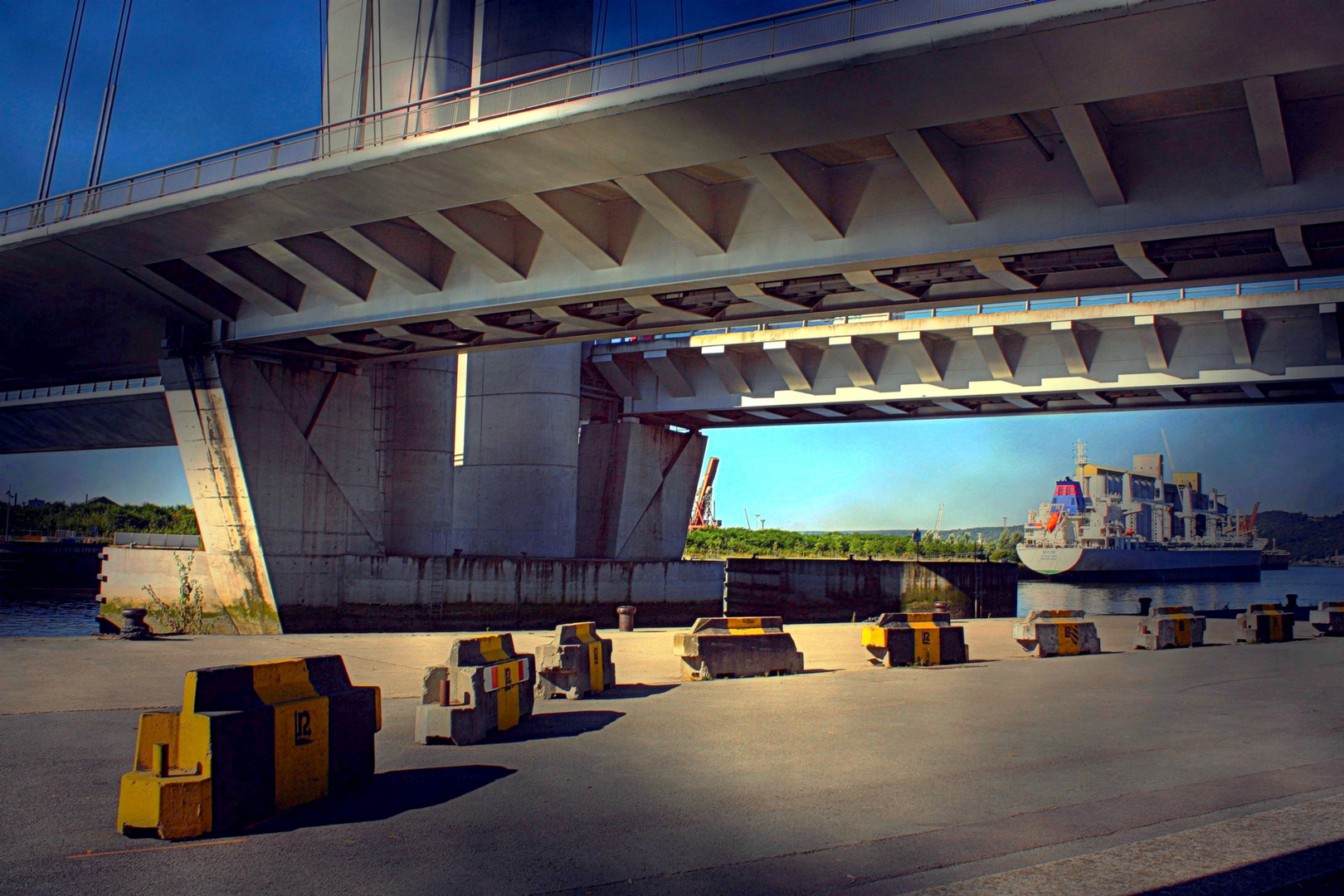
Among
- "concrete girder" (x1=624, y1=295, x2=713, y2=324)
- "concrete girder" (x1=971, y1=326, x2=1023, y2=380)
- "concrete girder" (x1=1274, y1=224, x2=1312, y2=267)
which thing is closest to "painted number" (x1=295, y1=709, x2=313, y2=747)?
"concrete girder" (x1=624, y1=295, x2=713, y2=324)

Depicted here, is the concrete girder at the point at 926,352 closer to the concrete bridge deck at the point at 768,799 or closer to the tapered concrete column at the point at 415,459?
the tapered concrete column at the point at 415,459

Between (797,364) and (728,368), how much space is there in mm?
3054

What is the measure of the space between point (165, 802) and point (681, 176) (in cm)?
1491

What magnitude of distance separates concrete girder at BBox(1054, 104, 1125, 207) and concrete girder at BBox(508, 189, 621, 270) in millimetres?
9397

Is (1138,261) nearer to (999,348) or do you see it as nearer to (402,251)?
(999,348)

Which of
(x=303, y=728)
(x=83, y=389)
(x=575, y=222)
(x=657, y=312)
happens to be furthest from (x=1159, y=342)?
(x=83, y=389)

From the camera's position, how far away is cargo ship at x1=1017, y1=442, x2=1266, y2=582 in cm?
10219

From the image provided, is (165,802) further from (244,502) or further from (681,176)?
(244,502)

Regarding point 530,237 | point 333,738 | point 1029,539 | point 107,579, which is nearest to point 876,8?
point 530,237

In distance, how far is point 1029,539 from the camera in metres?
106

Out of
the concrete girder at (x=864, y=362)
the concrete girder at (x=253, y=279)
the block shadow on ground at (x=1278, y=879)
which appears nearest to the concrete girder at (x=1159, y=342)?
the concrete girder at (x=864, y=362)

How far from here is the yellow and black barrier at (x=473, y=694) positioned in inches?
410

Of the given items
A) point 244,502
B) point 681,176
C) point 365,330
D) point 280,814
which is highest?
point 681,176

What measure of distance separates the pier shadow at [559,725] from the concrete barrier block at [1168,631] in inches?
611
